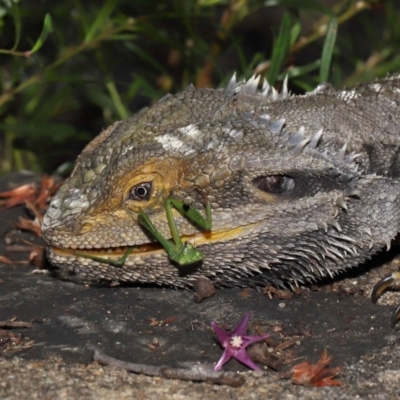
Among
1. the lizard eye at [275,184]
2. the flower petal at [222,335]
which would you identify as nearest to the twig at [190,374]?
the flower petal at [222,335]

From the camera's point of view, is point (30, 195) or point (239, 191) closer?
point (239, 191)

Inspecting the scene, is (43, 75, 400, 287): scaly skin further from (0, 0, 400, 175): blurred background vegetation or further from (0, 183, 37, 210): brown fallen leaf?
(0, 183, 37, 210): brown fallen leaf

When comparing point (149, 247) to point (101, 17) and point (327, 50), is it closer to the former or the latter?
point (327, 50)

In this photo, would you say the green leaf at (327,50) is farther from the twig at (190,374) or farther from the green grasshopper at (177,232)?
the twig at (190,374)

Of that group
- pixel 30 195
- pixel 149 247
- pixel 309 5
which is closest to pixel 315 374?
pixel 149 247

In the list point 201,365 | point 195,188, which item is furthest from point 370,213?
point 201,365

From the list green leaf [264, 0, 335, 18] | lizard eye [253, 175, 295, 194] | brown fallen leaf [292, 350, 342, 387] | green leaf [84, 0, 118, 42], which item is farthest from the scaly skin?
green leaf [84, 0, 118, 42]
